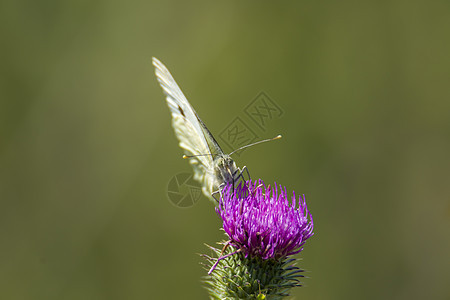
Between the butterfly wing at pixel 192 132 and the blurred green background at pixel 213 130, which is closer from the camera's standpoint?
the butterfly wing at pixel 192 132

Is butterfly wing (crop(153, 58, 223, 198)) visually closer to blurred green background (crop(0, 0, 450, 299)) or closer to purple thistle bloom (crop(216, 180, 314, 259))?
purple thistle bloom (crop(216, 180, 314, 259))

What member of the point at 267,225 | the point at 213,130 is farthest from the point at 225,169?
the point at 213,130

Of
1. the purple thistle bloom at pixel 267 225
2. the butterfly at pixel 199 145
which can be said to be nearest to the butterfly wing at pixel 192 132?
the butterfly at pixel 199 145

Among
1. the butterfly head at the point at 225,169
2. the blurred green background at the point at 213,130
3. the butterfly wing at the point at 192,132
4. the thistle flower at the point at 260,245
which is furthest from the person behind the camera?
the blurred green background at the point at 213,130

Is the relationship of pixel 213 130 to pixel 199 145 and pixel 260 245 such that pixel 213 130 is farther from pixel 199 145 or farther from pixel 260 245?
pixel 260 245

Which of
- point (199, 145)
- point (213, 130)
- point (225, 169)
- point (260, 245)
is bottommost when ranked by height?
point (213, 130)

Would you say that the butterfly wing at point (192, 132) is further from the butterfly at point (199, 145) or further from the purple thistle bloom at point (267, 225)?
the purple thistle bloom at point (267, 225)

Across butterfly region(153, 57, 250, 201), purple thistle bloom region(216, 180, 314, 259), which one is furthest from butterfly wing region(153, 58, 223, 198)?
purple thistle bloom region(216, 180, 314, 259)
